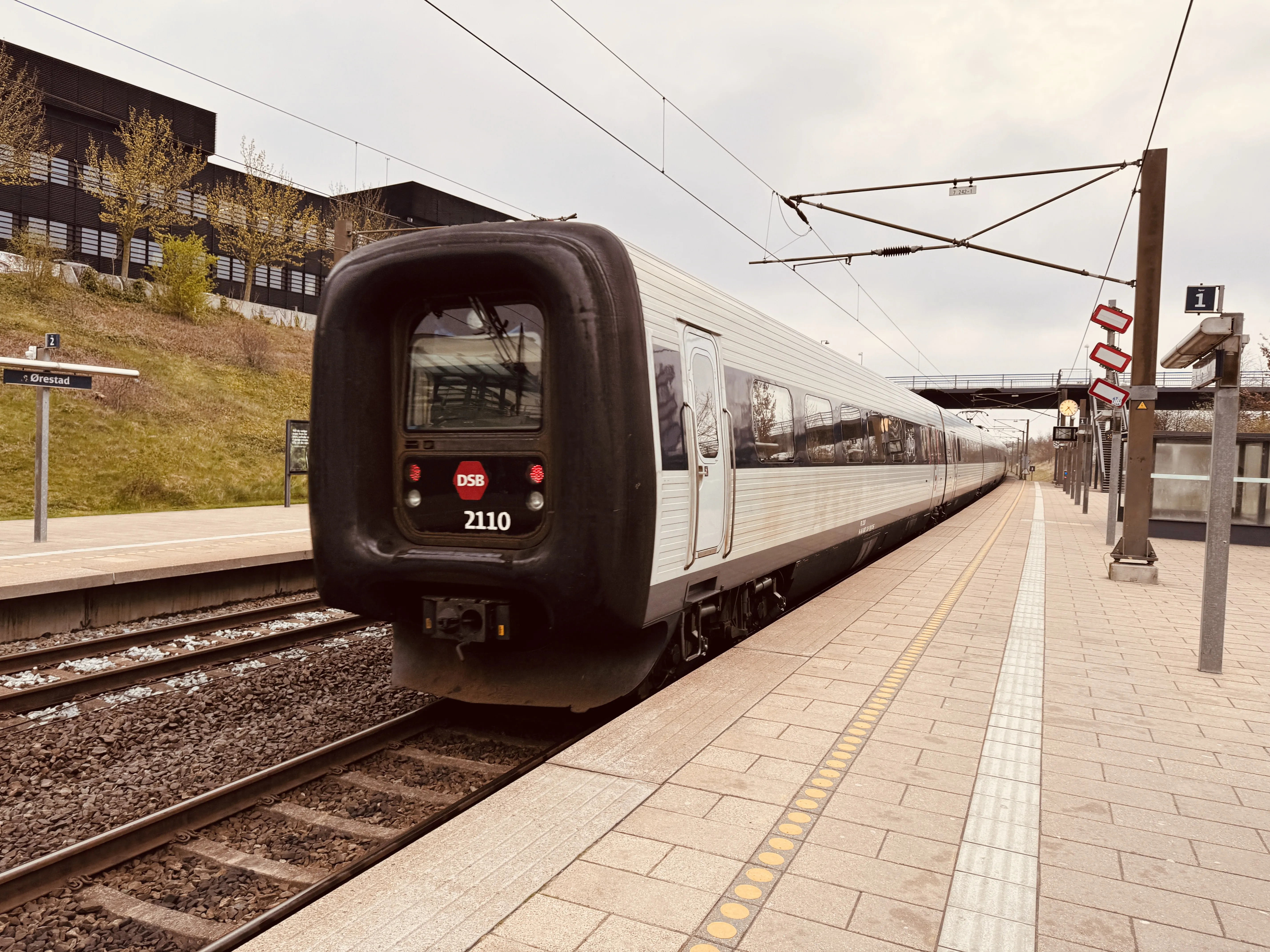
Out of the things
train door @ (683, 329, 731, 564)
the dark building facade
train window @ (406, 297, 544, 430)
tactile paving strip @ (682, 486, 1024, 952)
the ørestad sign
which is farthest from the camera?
the dark building facade

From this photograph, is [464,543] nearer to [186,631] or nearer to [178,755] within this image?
[178,755]

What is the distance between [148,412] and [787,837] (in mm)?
23557

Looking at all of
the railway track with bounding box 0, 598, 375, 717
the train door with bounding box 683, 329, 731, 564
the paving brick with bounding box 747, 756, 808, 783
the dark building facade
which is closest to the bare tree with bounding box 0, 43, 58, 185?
the dark building facade

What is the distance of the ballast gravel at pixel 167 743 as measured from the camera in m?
4.32

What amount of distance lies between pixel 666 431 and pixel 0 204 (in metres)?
43.3

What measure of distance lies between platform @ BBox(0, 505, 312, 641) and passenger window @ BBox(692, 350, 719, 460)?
5679 mm

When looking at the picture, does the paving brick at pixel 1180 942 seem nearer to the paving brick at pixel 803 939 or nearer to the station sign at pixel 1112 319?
the paving brick at pixel 803 939

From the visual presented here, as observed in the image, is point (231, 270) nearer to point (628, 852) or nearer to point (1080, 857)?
point (628, 852)

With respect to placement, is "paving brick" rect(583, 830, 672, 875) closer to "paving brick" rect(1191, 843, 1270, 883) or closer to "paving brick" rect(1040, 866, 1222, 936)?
"paving brick" rect(1040, 866, 1222, 936)

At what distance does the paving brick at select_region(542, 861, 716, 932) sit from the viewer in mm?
2730

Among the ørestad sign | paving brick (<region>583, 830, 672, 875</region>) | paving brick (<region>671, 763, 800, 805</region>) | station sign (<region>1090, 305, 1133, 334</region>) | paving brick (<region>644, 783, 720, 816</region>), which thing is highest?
station sign (<region>1090, 305, 1133, 334</region>)

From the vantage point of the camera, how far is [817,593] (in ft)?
34.5

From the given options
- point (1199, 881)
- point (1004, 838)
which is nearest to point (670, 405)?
point (1004, 838)

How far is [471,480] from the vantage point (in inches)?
193
